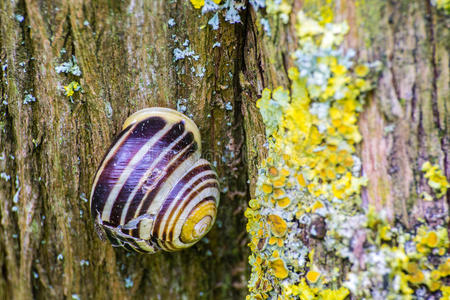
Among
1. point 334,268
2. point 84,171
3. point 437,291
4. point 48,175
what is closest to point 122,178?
point 84,171

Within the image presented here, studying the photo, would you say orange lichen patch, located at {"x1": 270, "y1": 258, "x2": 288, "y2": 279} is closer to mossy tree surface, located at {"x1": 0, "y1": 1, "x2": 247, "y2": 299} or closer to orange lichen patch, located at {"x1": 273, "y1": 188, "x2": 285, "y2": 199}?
orange lichen patch, located at {"x1": 273, "y1": 188, "x2": 285, "y2": 199}

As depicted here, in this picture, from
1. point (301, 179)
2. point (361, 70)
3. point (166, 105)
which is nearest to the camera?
point (361, 70)

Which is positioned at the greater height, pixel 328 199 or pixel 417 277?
pixel 328 199

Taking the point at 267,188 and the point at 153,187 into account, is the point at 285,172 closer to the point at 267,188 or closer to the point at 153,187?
the point at 267,188

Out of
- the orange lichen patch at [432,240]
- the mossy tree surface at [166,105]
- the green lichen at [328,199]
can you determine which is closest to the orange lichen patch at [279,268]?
the green lichen at [328,199]

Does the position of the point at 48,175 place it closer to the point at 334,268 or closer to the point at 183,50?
the point at 183,50

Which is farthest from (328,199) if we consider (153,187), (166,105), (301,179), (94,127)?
(94,127)
